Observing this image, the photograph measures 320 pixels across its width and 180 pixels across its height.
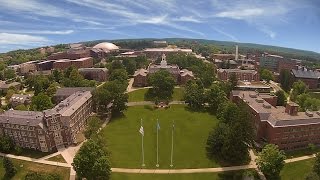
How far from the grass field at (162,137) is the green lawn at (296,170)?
18879 millimetres

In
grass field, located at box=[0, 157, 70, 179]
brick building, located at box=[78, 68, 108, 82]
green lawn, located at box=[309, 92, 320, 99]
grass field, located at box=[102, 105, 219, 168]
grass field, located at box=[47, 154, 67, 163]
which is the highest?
brick building, located at box=[78, 68, 108, 82]

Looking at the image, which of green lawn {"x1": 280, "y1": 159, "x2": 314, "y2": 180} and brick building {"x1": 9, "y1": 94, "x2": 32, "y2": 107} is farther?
brick building {"x1": 9, "y1": 94, "x2": 32, "y2": 107}

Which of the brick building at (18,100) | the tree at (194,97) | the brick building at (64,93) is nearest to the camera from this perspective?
the tree at (194,97)

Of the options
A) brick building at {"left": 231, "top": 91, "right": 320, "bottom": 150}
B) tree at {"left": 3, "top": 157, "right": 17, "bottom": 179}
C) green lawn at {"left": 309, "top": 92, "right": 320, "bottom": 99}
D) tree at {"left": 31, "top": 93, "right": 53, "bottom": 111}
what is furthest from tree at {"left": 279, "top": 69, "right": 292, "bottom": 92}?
tree at {"left": 3, "top": 157, "right": 17, "bottom": 179}

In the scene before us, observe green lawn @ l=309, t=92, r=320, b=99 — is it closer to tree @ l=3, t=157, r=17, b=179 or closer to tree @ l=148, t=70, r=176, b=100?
tree @ l=148, t=70, r=176, b=100

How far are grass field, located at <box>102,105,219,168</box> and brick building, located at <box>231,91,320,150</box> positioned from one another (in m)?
18.7

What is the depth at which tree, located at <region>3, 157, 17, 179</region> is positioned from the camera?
7569 cm

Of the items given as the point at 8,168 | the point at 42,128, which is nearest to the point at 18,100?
the point at 42,128

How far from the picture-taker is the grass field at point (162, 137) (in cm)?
8125

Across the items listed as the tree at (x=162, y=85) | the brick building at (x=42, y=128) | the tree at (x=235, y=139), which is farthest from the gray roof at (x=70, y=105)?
the tree at (x=235, y=139)

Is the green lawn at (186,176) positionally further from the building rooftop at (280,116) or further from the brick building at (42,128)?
the brick building at (42,128)

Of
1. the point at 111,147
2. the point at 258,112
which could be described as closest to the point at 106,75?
the point at 111,147

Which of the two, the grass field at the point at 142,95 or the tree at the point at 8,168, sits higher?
the grass field at the point at 142,95

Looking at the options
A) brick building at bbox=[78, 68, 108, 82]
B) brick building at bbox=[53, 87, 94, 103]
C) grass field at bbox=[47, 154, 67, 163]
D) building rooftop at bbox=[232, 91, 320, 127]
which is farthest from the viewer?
brick building at bbox=[78, 68, 108, 82]
